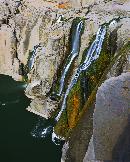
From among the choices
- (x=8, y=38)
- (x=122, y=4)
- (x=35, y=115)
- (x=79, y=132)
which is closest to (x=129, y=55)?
(x=79, y=132)

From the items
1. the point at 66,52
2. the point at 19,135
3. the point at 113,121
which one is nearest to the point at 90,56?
the point at 66,52

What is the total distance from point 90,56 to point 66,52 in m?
2.65

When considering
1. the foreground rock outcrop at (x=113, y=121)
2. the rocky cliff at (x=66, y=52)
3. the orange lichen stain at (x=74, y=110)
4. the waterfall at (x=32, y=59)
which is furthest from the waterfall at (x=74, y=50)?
the foreground rock outcrop at (x=113, y=121)

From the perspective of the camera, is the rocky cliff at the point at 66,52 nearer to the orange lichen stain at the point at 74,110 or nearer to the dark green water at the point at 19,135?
the orange lichen stain at the point at 74,110

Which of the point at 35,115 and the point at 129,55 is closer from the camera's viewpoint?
the point at 129,55

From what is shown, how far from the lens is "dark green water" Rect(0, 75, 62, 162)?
1825 cm

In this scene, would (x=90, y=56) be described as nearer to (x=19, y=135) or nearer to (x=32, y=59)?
(x=19, y=135)

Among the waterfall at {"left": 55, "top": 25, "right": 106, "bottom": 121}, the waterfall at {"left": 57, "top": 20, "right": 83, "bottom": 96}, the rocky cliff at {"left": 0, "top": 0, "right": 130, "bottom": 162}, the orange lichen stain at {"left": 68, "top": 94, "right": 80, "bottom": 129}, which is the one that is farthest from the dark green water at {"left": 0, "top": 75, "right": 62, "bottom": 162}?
the waterfall at {"left": 57, "top": 20, "right": 83, "bottom": 96}

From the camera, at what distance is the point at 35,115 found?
2169 centimetres

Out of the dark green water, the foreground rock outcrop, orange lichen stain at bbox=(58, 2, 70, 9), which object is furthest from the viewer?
orange lichen stain at bbox=(58, 2, 70, 9)

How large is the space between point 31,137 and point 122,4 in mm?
12718

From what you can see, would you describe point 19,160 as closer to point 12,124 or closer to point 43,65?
point 12,124

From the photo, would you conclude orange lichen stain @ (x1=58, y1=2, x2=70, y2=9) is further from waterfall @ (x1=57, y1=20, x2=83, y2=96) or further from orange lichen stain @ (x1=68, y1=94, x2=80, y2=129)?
orange lichen stain @ (x1=68, y1=94, x2=80, y2=129)

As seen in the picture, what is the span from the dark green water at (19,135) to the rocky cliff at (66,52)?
32.0 inches
